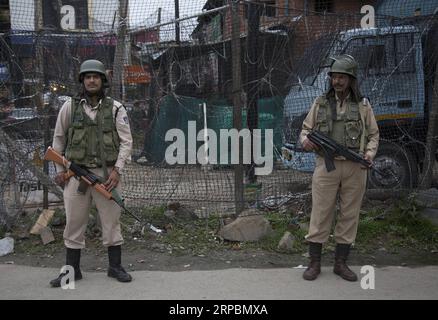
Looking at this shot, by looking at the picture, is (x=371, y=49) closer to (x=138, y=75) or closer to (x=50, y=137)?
→ (x=138, y=75)

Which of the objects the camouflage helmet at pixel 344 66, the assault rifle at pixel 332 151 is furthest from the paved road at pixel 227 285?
the camouflage helmet at pixel 344 66

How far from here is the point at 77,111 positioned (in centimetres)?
409

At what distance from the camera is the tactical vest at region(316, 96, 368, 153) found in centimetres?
417

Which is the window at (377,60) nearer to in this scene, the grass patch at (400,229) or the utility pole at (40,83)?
the grass patch at (400,229)

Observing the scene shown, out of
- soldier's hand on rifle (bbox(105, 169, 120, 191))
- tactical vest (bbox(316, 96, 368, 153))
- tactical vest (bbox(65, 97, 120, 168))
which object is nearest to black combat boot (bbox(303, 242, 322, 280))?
tactical vest (bbox(316, 96, 368, 153))

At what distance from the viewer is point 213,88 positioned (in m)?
5.79

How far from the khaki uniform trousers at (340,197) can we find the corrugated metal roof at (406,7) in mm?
3834

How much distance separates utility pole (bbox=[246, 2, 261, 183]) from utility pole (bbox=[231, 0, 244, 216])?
0.31 m

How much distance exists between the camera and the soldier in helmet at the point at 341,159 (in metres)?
4.17

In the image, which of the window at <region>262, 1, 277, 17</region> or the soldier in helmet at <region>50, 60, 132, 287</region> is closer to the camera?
the soldier in helmet at <region>50, 60, 132, 287</region>

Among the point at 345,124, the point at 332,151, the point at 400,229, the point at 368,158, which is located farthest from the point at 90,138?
the point at 400,229

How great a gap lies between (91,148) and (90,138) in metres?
0.09

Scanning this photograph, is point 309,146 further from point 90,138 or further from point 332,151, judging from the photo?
point 90,138

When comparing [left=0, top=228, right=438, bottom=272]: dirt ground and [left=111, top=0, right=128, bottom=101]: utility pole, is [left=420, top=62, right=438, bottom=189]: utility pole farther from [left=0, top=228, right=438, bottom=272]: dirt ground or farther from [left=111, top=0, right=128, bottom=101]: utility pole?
[left=111, top=0, right=128, bottom=101]: utility pole
